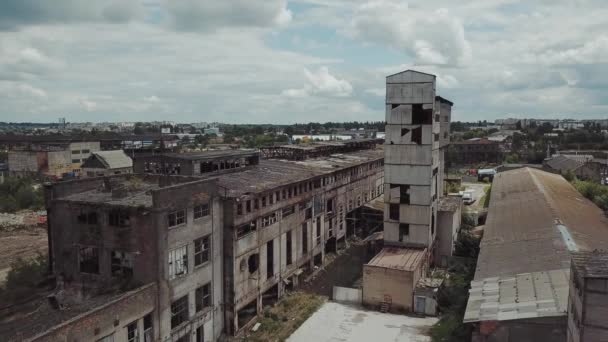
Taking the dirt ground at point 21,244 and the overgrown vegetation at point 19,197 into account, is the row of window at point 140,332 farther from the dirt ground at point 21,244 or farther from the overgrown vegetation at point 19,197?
the overgrown vegetation at point 19,197

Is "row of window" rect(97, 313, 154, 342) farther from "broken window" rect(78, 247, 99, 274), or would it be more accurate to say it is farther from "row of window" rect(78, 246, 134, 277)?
"broken window" rect(78, 247, 99, 274)

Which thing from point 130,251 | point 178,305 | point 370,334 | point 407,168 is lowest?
point 370,334

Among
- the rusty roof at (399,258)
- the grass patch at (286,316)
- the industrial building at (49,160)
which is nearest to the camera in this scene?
the grass patch at (286,316)

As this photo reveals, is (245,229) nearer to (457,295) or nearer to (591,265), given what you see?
(457,295)

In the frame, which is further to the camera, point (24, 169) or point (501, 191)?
point (24, 169)

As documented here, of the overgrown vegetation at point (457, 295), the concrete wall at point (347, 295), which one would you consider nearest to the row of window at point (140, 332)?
the concrete wall at point (347, 295)

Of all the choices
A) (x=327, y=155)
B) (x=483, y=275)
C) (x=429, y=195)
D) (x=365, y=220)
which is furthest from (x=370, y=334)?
(x=327, y=155)

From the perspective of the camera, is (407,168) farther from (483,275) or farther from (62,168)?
(62,168)
